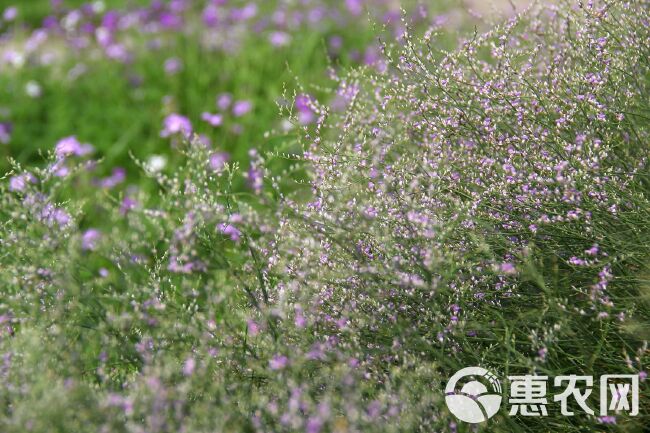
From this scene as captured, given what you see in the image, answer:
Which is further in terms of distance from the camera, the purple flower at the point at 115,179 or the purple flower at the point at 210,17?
the purple flower at the point at 210,17

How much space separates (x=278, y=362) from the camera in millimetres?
1825

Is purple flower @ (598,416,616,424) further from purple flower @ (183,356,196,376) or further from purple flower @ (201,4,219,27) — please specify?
purple flower @ (201,4,219,27)

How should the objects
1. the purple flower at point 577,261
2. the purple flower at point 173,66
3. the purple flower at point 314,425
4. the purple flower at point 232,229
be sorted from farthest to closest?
1. the purple flower at point 173,66
2. the purple flower at point 232,229
3. the purple flower at point 577,261
4. the purple flower at point 314,425

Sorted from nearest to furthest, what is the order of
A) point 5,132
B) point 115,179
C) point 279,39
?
point 115,179, point 5,132, point 279,39

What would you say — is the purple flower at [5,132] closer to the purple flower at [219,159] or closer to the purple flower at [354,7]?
the purple flower at [219,159]

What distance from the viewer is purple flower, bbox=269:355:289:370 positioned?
→ 5.94 ft

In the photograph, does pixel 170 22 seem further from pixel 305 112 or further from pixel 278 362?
pixel 278 362

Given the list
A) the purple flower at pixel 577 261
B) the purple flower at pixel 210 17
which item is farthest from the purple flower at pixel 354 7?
the purple flower at pixel 577 261

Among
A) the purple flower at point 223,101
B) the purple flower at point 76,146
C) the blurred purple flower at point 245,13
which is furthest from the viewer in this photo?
the blurred purple flower at point 245,13

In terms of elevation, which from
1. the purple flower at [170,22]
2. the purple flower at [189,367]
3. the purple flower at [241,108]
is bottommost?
the purple flower at [189,367]

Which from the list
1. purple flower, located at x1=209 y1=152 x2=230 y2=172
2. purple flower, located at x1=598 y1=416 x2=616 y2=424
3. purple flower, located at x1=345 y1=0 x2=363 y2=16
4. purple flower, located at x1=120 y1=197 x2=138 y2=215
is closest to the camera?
purple flower, located at x1=598 y1=416 x2=616 y2=424

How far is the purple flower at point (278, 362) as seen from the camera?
1811 mm

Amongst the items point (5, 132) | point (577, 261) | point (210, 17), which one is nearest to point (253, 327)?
point (577, 261)

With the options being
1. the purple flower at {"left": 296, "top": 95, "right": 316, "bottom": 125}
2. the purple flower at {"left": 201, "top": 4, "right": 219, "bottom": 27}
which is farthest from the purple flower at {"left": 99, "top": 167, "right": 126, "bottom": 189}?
the purple flower at {"left": 201, "top": 4, "right": 219, "bottom": 27}
